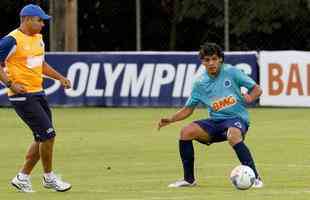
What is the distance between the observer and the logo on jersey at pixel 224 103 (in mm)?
13938

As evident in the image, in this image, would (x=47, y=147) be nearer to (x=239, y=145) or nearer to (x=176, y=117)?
(x=176, y=117)

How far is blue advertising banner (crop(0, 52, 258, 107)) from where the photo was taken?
99.5 ft

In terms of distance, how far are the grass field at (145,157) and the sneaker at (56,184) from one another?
0.14 meters

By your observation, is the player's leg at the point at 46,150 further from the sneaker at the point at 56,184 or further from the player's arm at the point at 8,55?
the player's arm at the point at 8,55

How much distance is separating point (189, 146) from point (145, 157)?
429 centimetres

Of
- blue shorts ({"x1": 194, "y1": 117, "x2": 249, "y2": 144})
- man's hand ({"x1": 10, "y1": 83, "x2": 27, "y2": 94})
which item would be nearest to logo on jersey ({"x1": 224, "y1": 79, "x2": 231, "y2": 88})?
blue shorts ({"x1": 194, "y1": 117, "x2": 249, "y2": 144})

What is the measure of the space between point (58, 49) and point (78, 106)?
387 cm

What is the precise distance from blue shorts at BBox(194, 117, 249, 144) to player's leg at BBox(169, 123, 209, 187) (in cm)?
6

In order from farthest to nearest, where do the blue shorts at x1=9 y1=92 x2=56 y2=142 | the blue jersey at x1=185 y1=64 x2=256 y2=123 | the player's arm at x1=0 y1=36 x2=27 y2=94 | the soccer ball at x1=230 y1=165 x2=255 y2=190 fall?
the blue jersey at x1=185 y1=64 x2=256 y2=123 → the blue shorts at x1=9 y1=92 x2=56 y2=142 → the player's arm at x1=0 y1=36 x2=27 y2=94 → the soccer ball at x1=230 y1=165 x2=255 y2=190

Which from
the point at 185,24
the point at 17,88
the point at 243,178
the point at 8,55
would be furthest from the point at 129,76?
the point at 243,178

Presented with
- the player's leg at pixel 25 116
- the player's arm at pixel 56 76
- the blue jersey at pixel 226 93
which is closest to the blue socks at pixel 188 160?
the blue jersey at pixel 226 93

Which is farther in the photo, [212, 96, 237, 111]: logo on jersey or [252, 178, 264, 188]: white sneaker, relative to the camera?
[212, 96, 237, 111]: logo on jersey

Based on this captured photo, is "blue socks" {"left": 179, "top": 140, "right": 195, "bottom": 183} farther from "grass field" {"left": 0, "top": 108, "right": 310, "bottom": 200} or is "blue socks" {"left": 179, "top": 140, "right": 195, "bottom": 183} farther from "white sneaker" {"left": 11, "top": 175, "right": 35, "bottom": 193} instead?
"white sneaker" {"left": 11, "top": 175, "right": 35, "bottom": 193}

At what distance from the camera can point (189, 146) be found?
46.0 ft
